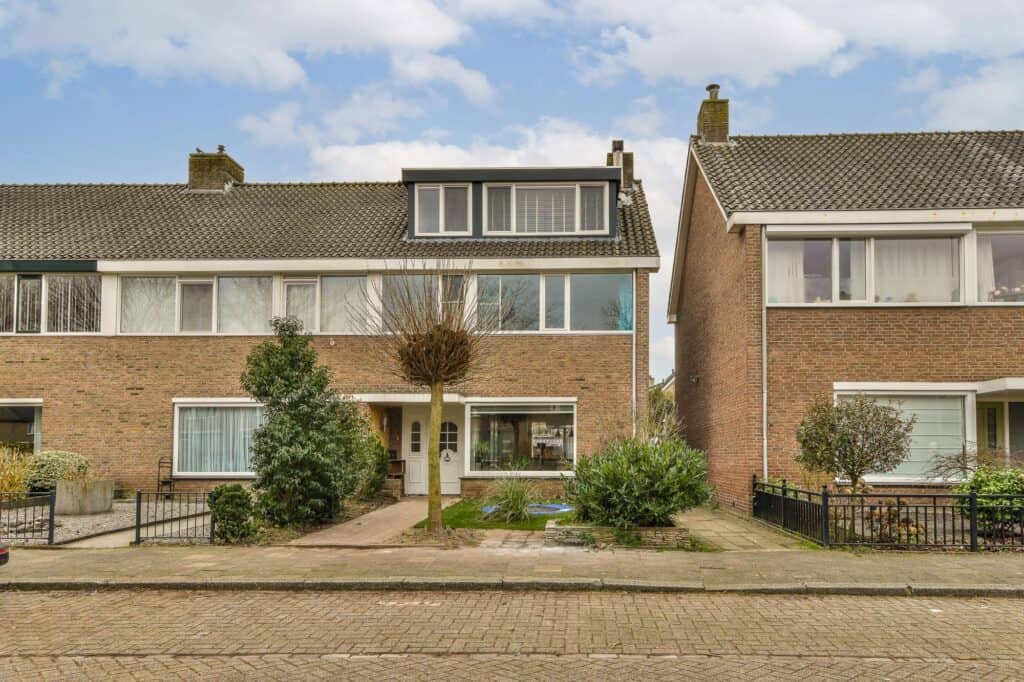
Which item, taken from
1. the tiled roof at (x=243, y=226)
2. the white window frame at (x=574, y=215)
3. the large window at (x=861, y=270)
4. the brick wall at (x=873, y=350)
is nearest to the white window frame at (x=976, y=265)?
the brick wall at (x=873, y=350)

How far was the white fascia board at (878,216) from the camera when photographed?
1590cm

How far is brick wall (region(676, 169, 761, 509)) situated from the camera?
16.2 meters

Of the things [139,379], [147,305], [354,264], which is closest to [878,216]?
[354,264]

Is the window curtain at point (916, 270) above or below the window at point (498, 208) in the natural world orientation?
below

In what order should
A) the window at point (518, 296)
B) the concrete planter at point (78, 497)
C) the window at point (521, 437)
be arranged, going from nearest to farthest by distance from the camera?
the concrete planter at point (78, 497), the window at point (521, 437), the window at point (518, 296)

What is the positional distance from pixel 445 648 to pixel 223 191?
18983mm

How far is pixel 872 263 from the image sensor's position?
53.3 ft

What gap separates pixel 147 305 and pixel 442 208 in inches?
284

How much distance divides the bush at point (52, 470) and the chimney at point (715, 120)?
50.7 ft

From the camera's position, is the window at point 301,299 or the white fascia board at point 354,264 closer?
the white fascia board at point 354,264

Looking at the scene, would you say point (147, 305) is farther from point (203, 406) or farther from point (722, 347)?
point (722, 347)

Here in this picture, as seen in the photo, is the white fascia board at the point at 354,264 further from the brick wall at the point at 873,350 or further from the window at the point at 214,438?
the brick wall at the point at 873,350

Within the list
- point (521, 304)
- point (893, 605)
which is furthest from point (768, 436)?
point (893, 605)

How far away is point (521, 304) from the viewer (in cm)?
1909
